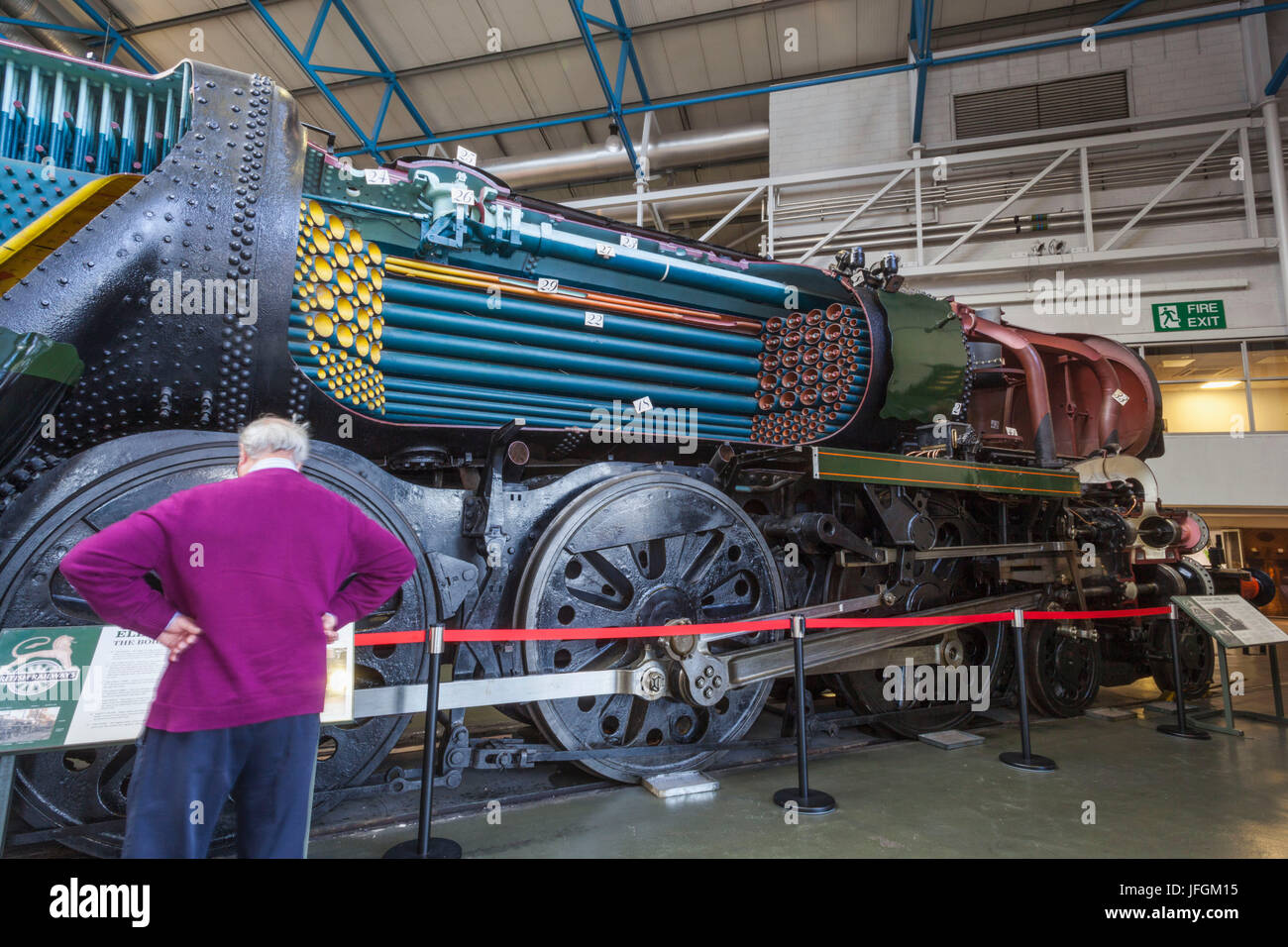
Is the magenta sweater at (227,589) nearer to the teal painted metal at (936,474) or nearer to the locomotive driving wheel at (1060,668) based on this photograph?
the teal painted metal at (936,474)

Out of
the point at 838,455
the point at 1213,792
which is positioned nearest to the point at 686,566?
the point at 838,455

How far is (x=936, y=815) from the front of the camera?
119 inches

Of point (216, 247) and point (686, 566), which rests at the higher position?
point (216, 247)

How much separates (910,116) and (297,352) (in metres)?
11.4

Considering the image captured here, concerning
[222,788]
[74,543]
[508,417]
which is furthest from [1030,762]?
[74,543]

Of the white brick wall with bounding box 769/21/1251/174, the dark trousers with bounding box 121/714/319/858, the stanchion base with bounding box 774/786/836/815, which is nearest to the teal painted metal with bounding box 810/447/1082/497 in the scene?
the stanchion base with bounding box 774/786/836/815

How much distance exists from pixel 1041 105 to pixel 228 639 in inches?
512

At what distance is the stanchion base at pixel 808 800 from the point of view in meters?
2.99

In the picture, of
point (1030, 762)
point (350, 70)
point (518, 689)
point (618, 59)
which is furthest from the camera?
point (618, 59)

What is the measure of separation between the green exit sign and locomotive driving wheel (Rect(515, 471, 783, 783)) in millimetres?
9241

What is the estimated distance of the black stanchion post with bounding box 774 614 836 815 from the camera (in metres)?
3.00

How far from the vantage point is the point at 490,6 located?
10672 mm

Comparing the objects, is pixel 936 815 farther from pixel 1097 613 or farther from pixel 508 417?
pixel 508 417
